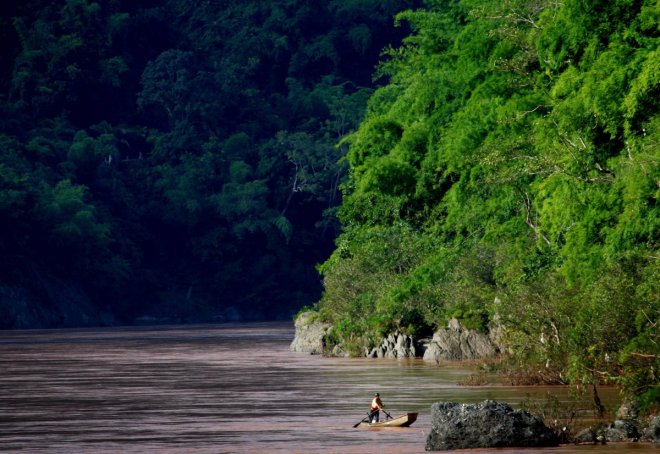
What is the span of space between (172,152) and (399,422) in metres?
117

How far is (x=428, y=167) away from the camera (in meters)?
62.8

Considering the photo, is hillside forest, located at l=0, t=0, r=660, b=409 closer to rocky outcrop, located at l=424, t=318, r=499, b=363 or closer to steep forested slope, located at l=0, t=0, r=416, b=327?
steep forested slope, located at l=0, t=0, r=416, b=327

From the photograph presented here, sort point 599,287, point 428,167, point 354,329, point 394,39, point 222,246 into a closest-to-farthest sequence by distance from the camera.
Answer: point 599,287, point 354,329, point 428,167, point 222,246, point 394,39

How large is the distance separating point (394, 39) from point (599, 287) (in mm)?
134252

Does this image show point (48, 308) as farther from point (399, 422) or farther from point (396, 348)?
point (399, 422)

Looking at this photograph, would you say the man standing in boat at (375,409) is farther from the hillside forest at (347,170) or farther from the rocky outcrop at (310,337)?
the rocky outcrop at (310,337)

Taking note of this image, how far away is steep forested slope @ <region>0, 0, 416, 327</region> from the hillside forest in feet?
0.78

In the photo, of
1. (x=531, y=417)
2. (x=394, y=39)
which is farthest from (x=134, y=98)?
(x=531, y=417)

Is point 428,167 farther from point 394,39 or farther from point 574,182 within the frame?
point 394,39

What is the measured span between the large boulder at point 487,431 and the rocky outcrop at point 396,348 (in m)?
30.2

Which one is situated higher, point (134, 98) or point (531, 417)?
point (134, 98)

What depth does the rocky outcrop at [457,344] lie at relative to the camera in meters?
49.6

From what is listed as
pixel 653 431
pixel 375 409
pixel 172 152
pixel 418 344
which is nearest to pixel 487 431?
pixel 653 431

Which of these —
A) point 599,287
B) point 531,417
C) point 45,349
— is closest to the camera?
point 531,417
